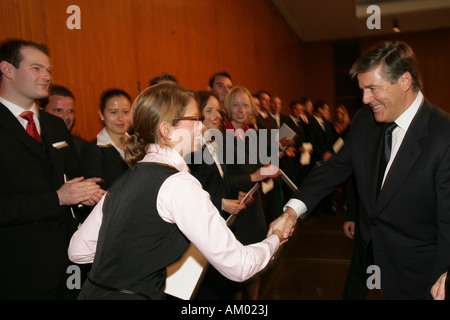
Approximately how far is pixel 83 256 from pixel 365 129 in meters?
1.48

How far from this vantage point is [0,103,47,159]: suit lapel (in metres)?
1.69

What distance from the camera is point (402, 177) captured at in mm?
1601

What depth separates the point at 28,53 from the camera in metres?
1.82

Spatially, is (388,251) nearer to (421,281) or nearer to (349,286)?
(421,281)

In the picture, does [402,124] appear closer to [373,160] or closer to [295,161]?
[373,160]

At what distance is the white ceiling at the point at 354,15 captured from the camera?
8937 millimetres

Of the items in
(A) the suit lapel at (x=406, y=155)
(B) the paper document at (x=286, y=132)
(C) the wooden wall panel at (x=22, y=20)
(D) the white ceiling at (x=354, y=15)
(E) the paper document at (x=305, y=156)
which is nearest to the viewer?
(A) the suit lapel at (x=406, y=155)

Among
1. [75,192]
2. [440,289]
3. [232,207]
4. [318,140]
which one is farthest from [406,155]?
[318,140]

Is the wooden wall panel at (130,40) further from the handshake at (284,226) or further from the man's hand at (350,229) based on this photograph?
the man's hand at (350,229)

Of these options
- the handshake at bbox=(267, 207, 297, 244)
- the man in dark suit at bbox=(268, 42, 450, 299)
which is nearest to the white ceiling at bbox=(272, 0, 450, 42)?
the man in dark suit at bbox=(268, 42, 450, 299)

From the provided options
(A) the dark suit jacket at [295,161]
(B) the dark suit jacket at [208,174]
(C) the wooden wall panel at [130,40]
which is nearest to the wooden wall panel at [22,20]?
(C) the wooden wall panel at [130,40]

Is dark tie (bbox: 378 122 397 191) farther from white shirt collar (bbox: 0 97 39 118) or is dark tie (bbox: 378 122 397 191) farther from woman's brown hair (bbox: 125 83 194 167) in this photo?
white shirt collar (bbox: 0 97 39 118)

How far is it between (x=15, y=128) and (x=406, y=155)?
177 centimetres

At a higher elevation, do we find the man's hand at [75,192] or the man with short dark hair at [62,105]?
the man with short dark hair at [62,105]
